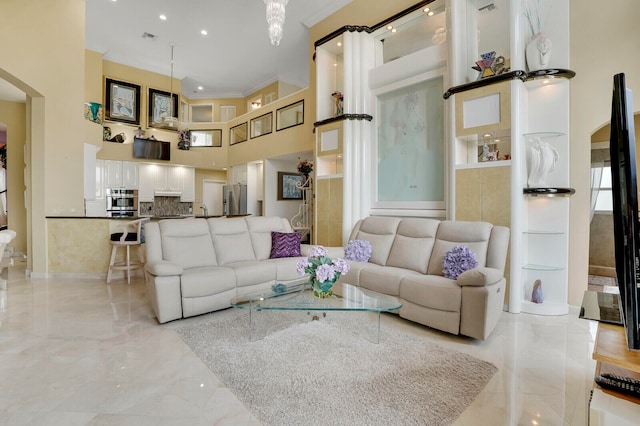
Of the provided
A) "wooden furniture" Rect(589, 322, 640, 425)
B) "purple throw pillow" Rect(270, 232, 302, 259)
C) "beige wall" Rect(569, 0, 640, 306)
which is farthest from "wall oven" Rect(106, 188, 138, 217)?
"wooden furniture" Rect(589, 322, 640, 425)

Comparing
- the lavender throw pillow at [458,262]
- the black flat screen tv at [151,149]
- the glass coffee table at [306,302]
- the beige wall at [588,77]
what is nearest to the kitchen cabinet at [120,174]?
the black flat screen tv at [151,149]

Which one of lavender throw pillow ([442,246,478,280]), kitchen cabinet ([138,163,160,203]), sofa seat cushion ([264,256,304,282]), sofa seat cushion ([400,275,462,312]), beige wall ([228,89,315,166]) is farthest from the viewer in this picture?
kitchen cabinet ([138,163,160,203])

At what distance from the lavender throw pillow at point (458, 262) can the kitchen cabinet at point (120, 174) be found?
26.2ft

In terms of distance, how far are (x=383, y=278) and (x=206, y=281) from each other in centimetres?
179

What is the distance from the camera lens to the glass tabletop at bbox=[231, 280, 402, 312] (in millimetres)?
2410

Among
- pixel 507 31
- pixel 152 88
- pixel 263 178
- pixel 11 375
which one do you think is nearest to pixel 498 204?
pixel 507 31

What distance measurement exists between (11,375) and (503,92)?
4831 mm

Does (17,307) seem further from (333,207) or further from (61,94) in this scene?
(333,207)

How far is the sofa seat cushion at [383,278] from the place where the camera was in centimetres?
330

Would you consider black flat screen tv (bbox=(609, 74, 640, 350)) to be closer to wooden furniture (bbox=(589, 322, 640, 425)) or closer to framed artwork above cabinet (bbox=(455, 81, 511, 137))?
wooden furniture (bbox=(589, 322, 640, 425))

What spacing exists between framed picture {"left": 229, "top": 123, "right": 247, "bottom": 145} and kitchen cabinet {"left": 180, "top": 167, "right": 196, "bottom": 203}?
142 centimetres

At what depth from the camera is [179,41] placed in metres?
7.50

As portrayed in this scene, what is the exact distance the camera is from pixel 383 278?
3398 millimetres

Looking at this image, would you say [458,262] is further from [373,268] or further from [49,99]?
[49,99]
